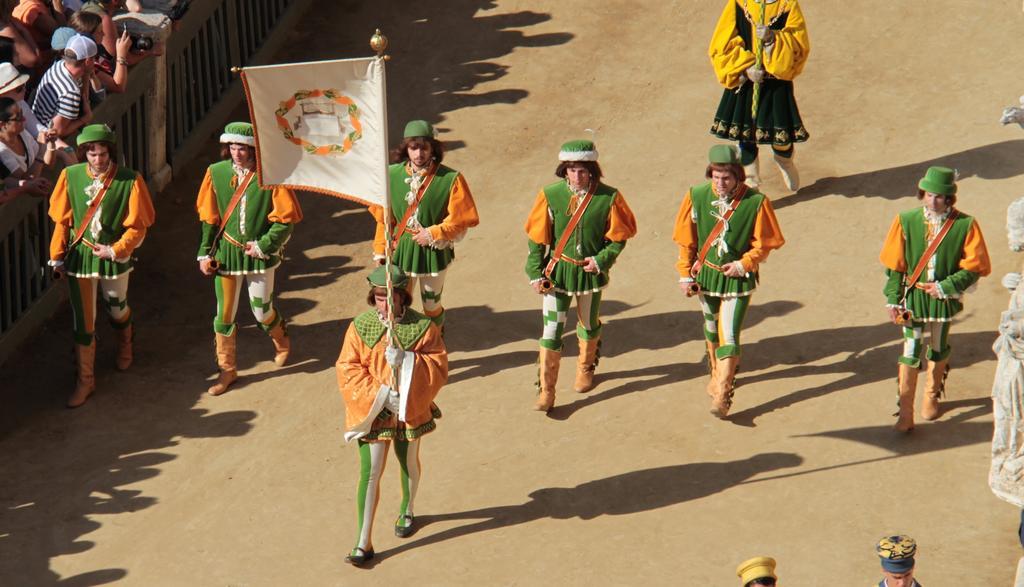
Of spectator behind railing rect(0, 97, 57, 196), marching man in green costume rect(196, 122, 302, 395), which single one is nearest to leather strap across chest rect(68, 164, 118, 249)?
spectator behind railing rect(0, 97, 57, 196)

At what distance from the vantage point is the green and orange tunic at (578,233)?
548 inches

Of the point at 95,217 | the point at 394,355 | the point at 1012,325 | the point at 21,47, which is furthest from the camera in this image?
the point at 21,47

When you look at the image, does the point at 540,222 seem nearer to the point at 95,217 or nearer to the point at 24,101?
the point at 95,217

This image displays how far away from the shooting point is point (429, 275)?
1457 centimetres

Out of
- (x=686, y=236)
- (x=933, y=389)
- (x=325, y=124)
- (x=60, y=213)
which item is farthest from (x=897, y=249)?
(x=60, y=213)

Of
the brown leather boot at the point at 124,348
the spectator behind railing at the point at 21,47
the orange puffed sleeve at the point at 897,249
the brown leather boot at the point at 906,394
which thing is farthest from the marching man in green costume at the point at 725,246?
the spectator behind railing at the point at 21,47

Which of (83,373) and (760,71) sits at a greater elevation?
(760,71)

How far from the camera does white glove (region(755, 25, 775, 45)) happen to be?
1636 centimetres

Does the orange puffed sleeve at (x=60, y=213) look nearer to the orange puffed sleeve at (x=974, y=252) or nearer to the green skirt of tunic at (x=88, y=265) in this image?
the green skirt of tunic at (x=88, y=265)

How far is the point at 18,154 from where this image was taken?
1462 centimetres

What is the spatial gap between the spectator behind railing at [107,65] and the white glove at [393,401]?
4894mm

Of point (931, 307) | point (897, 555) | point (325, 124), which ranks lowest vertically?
point (897, 555)

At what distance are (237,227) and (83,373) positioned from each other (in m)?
1.56

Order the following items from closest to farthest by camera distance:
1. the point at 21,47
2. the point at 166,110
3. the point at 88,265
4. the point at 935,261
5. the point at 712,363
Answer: the point at 935,261 → the point at 712,363 → the point at 88,265 → the point at 21,47 → the point at 166,110
